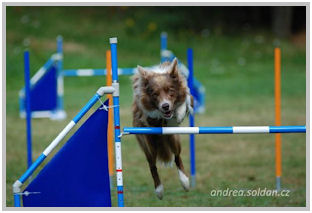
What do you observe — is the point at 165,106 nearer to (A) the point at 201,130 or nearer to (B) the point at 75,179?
(A) the point at 201,130

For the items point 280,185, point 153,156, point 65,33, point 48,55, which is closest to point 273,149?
point 280,185

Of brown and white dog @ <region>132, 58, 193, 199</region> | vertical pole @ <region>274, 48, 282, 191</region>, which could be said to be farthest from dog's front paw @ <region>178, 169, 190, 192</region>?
vertical pole @ <region>274, 48, 282, 191</region>

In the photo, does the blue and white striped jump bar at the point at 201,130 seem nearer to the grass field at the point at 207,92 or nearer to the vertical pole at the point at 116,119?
the vertical pole at the point at 116,119

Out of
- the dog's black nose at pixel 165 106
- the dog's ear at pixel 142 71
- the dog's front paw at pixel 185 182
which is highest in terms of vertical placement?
the dog's ear at pixel 142 71

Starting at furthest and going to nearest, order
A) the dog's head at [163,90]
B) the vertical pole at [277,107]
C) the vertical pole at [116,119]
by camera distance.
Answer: the vertical pole at [277,107]
the dog's head at [163,90]
the vertical pole at [116,119]

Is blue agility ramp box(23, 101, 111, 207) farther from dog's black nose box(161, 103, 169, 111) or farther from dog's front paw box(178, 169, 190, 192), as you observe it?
dog's front paw box(178, 169, 190, 192)

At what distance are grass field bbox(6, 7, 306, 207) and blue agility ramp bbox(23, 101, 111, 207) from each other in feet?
5.51

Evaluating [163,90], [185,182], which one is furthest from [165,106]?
[185,182]

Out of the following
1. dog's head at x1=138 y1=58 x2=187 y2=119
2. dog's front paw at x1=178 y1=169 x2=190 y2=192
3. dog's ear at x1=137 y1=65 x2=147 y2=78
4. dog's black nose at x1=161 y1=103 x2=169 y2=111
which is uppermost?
dog's ear at x1=137 y1=65 x2=147 y2=78

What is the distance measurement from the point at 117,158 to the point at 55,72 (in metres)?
7.76

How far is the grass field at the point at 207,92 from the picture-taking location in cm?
711

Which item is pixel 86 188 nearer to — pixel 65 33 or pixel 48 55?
pixel 48 55

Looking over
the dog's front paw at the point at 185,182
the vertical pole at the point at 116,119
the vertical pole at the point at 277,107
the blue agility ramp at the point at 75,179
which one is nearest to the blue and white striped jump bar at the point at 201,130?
the vertical pole at the point at 116,119

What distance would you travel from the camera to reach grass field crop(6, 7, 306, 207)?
7.11 metres
